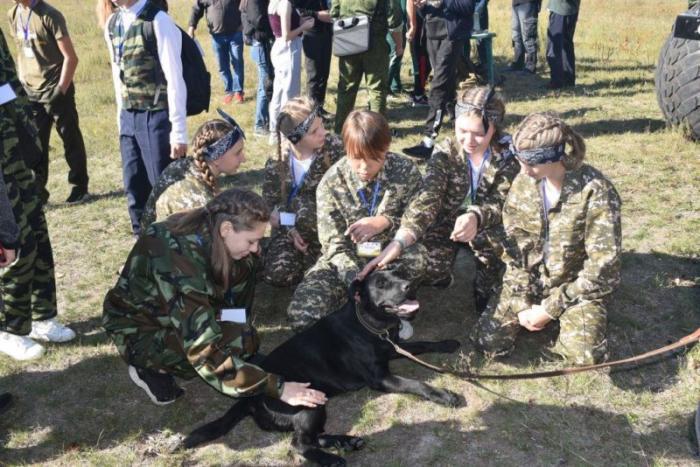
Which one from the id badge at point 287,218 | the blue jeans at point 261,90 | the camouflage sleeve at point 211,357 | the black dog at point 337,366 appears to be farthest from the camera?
the blue jeans at point 261,90

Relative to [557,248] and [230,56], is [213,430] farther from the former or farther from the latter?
[230,56]

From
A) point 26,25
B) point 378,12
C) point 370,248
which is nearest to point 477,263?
point 370,248

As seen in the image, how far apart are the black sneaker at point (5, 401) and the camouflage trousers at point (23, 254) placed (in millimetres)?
488

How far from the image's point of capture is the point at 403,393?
4.10 metres

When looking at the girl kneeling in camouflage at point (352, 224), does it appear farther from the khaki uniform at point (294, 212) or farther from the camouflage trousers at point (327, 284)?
the khaki uniform at point (294, 212)

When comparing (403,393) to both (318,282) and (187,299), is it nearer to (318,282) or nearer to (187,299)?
(318,282)

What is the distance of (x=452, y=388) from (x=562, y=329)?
795 millimetres

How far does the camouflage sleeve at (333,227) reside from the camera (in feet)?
15.6

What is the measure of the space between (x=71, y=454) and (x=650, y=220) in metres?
5.11

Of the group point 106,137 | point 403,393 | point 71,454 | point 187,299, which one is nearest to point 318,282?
point 403,393

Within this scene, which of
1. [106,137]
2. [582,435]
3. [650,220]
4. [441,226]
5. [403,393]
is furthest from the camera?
[106,137]

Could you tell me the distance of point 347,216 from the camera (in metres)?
4.77

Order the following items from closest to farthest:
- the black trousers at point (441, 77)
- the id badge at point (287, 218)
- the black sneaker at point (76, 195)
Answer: the id badge at point (287, 218) → the black sneaker at point (76, 195) → the black trousers at point (441, 77)

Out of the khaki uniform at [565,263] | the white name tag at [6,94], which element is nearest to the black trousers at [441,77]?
the khaki uniform at [565,263]
